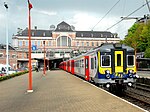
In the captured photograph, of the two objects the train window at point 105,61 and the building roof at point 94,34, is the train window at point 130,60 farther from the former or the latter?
the building roof at point 94,34

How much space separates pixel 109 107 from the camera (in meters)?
10.8

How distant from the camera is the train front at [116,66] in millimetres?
17406

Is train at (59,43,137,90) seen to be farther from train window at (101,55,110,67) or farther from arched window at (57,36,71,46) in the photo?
arched window at (57,36,71,46)

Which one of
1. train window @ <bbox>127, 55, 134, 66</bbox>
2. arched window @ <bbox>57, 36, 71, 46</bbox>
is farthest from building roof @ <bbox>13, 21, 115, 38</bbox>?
train window @ <bbox>127, 55, 134, 66</bbox>

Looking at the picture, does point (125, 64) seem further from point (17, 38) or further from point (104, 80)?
point (17, 38)

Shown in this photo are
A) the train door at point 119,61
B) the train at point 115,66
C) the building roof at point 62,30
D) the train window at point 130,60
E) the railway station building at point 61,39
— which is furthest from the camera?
the building roof at point 62,30

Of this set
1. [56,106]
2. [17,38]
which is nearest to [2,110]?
[56,106]

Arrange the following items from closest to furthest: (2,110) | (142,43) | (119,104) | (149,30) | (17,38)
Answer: (2,110) → (119,104) → (149,30) → (142,43) → (17,38)

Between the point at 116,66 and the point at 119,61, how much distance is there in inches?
15.8

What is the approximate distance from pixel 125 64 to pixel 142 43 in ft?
152

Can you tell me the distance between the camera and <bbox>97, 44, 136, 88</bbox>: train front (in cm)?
1741

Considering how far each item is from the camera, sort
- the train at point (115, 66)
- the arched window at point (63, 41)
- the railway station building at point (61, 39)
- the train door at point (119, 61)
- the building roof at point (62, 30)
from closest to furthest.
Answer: the train at point (115, 66)
the train door at point (119, 61)
the railway station building at point (61, 39)
the arched window at point (63, 41)
the building roof at point (62, 30)

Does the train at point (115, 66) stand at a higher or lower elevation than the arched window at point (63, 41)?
lower

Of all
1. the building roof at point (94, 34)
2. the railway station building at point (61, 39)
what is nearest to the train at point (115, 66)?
the railway station building at point (61, 39)
